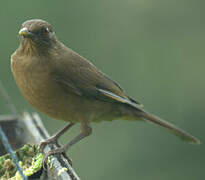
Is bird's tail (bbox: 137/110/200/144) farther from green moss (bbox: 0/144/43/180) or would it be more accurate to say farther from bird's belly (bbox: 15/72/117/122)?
green moss (bbox: 0/144/43/180)

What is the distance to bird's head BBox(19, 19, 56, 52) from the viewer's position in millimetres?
5961

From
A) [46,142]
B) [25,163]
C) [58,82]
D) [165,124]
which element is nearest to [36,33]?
[58,82]

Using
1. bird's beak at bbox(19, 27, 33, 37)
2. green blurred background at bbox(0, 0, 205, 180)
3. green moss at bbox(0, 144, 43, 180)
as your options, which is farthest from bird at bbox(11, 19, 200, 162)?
green blurred background at bbox(0, 0, 205, 180)

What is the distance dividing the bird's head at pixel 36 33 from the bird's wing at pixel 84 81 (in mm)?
304

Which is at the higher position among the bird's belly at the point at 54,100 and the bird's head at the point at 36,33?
the bird's head at the point at 36,33

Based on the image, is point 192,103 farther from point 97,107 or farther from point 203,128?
point 97,107

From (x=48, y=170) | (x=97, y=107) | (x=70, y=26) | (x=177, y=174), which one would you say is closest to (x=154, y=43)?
(x=70, y=26)

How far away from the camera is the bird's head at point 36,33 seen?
596 centimetres

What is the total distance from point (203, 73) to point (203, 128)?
2258 mm

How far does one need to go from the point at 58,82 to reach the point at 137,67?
254 inches

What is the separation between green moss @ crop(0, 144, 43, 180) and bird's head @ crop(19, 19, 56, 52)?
1.14m

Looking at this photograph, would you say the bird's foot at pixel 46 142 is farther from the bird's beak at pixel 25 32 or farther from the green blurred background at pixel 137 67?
the green blurred background at pixel 137 67

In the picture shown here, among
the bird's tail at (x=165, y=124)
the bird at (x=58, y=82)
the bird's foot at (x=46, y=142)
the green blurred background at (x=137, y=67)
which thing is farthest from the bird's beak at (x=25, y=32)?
the green blurred background at (x=137, y=67)

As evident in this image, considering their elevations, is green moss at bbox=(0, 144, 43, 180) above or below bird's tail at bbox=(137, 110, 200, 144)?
above
